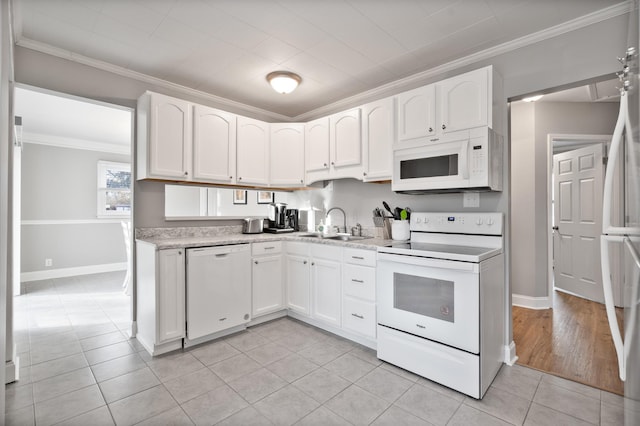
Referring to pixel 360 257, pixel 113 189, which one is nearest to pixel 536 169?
pixel 360 257

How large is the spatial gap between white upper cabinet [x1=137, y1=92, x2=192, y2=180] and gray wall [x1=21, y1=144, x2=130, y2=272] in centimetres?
381

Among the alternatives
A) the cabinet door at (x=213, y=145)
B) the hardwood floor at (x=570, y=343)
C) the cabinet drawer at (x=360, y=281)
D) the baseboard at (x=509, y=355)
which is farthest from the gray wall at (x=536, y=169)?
the cabinet door at (x=213, y=145)

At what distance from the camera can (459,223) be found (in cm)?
259

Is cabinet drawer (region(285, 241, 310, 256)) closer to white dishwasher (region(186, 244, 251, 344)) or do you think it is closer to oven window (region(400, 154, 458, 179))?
white dishwasher (region(186, 244, 251, 344))

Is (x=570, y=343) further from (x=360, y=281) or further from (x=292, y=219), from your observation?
(x=292, y=219)

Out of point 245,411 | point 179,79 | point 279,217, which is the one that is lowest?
point 245,411

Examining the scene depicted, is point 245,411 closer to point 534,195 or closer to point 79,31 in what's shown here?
Result: point 79,31

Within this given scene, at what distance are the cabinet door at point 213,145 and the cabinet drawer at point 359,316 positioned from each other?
179cm

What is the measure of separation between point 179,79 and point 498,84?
2.90 meters

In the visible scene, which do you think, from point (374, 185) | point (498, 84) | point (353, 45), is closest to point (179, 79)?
point (353, 45)

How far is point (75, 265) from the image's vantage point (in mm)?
5551

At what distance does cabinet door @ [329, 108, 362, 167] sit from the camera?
123 inches

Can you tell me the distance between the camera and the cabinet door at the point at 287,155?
12.0ft

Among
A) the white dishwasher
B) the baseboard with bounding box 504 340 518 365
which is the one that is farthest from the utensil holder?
the white dishwasher
